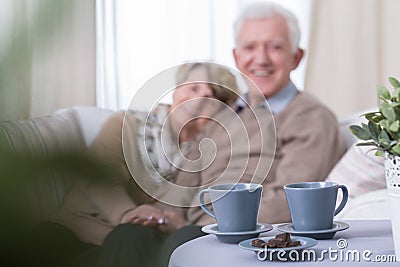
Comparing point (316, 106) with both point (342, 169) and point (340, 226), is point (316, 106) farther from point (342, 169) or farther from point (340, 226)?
point (340, 226)

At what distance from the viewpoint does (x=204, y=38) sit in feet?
7.70

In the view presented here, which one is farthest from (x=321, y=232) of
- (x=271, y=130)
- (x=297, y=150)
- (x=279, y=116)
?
(x=279, y=116)

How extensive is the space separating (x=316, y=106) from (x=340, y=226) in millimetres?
1254

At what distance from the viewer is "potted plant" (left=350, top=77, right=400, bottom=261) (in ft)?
1.85

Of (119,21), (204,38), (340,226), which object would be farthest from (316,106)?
(340,226)

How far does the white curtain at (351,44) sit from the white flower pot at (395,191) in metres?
1.87

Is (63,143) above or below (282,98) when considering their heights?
above

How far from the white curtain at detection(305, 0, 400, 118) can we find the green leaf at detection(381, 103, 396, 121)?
A: 1.93 metres

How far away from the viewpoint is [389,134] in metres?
0.59

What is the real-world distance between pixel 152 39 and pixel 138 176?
6.61 feet

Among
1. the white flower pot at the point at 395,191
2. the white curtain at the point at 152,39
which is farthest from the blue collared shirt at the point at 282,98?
the white flower pot at the point at 395,191

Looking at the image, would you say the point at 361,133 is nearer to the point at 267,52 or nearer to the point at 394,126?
the point at 394,126

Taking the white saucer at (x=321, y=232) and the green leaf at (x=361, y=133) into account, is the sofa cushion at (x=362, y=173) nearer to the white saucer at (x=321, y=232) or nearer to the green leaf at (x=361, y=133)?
the white saucer at (x=321, y=232)

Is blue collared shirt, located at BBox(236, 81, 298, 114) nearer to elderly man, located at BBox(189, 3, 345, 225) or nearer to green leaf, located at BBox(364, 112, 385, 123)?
elderly man, located at BBox(189, 3, 345, 225)
